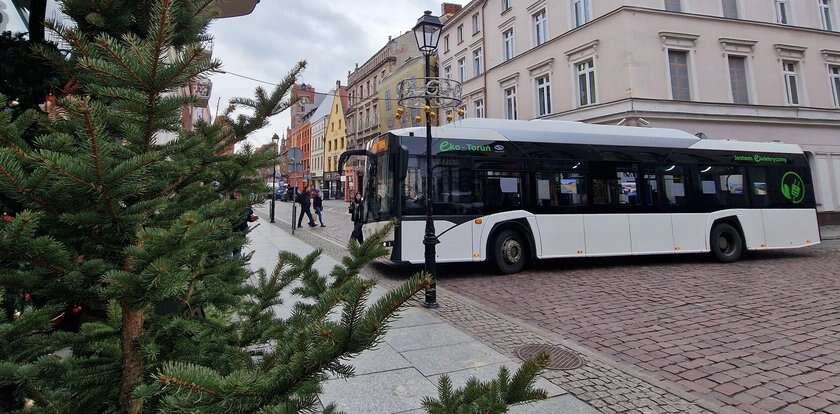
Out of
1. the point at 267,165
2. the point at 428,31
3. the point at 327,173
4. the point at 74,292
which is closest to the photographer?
the point at 74,292

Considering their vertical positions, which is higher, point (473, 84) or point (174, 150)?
point (473, 84)

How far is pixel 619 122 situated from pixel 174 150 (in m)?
17.4

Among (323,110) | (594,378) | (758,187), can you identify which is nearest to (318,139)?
(323,110)

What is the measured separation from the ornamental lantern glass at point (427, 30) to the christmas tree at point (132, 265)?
5.64 meters

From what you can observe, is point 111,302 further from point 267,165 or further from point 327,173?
point 327,173

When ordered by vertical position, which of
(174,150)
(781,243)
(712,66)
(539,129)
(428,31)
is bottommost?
(781,243)

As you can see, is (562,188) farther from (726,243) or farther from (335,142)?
(335,142)

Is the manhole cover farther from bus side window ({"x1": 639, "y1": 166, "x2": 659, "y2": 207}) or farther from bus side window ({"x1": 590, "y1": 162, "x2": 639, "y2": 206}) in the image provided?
bus side window ({"x1": 639, "y1": 166, "x2": 659, "y2": 207})

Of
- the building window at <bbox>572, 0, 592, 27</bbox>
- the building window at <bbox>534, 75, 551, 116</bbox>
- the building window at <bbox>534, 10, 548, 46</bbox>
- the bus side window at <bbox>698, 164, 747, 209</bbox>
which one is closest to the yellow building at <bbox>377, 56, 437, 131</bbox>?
the building window at <bbox>534, 10, 548, 46</bbox>

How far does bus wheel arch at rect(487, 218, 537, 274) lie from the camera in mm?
8945

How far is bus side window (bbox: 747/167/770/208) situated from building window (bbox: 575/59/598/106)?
25.5ft

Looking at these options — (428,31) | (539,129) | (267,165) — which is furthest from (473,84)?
(267,165)

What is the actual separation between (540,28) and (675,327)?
Result: 19252 millimetres

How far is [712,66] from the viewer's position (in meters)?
17.0
